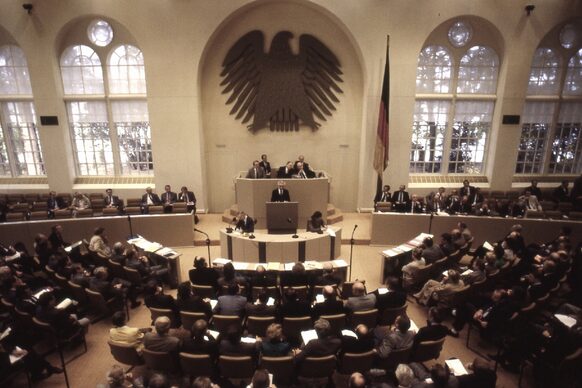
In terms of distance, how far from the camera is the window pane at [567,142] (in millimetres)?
12656

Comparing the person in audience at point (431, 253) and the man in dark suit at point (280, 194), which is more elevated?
the man in dark suit at point (280, 194)

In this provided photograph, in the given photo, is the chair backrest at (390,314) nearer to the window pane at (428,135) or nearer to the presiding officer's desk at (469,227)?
the presiding officer's desk at (469,227)

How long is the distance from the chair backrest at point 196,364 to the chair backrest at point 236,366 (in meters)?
0.15

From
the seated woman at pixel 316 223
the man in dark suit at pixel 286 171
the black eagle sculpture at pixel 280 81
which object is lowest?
the seated woman at pixel 316 223

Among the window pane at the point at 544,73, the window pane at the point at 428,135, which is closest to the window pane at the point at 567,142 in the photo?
the window pane at the point at 544,73

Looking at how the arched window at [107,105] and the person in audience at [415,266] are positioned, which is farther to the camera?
the arched window at [107,105]

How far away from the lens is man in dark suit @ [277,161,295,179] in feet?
36.8

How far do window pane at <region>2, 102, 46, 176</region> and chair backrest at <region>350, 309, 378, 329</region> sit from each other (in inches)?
476

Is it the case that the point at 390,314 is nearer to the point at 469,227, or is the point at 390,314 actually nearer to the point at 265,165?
the point at 469,227

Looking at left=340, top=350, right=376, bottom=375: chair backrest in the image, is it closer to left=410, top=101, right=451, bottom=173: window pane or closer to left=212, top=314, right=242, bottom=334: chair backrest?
left=212, top=314, right=242, bottom=334: chair backrest

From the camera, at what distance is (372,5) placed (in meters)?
10.9

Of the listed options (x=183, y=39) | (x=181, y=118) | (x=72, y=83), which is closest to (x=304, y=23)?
(x=183, y=39)

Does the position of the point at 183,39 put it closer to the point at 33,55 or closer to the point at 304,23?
the point at 304,23

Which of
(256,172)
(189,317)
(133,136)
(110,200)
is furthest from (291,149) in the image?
(189,317)
